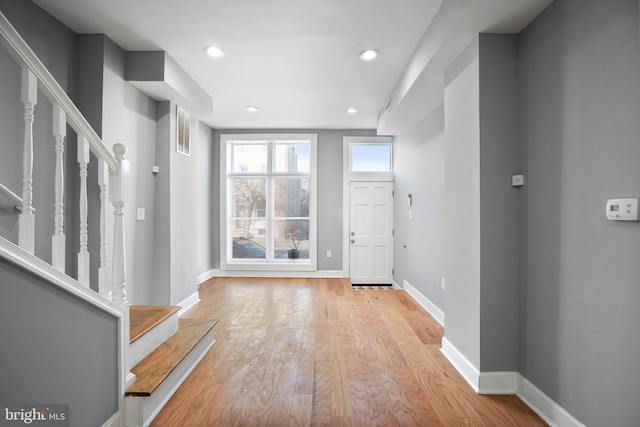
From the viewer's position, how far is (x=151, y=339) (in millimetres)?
2369

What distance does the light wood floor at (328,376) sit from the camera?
1.97 metres

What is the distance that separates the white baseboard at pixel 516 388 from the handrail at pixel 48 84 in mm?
2756

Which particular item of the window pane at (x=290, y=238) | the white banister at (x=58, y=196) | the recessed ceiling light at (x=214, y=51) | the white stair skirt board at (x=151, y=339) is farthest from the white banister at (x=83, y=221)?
the window pane at (x=290, y=238)

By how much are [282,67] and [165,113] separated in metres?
1.48

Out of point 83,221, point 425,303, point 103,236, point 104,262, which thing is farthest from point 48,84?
point 425,303

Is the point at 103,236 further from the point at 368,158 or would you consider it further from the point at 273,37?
the point at 368,158

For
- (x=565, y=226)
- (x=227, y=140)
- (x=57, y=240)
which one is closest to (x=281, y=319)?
(x=57, y=240)

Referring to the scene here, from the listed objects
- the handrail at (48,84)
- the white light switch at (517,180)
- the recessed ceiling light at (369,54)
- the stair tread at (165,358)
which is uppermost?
the recessed ceiling light at (369,54)

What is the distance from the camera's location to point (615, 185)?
1530 mm

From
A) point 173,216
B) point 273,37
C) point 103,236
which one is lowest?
point 103,236

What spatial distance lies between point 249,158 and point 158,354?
432 cm

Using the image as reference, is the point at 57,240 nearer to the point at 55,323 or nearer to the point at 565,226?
the point at 55,323

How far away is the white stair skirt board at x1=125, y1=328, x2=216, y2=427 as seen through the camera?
6.17 ft

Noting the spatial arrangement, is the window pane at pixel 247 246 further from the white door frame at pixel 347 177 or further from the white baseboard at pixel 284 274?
the white door frame at pixel 347 177
